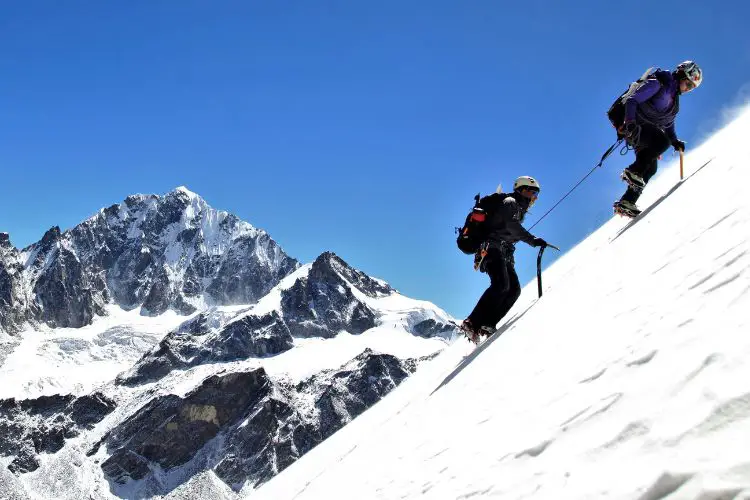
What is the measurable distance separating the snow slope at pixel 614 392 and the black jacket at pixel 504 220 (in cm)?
101

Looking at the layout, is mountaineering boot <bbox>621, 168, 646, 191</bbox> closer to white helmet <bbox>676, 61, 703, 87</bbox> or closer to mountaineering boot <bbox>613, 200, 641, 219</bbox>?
mountaineering boot <bbox>613, 200, 641, 219</bbox>

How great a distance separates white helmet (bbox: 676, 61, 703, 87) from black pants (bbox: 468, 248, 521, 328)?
4.60m

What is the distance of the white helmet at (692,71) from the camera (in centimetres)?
1141

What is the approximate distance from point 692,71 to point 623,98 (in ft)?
3.83

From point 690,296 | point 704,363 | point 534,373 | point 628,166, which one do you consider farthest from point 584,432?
point 628,166

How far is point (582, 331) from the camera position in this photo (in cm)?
617

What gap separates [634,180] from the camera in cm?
1153

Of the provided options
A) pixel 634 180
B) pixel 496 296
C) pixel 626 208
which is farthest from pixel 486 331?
pixel 634 180

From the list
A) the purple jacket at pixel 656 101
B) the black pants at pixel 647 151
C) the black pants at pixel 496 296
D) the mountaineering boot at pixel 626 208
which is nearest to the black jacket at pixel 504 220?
the black pants at pixel 496 296

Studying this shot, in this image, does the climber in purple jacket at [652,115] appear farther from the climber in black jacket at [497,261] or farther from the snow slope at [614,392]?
the climber in black jacket at [497,261]

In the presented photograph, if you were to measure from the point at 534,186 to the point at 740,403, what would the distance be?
7.98m

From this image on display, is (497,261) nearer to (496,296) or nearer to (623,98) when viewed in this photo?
(496,296)

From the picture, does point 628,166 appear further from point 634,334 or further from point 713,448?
point 713,448

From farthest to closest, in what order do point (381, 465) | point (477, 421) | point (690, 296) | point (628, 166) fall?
1. point (628, 166)
2. point (381, 465)
3. point (477, 421)
4. point (690, 296)
